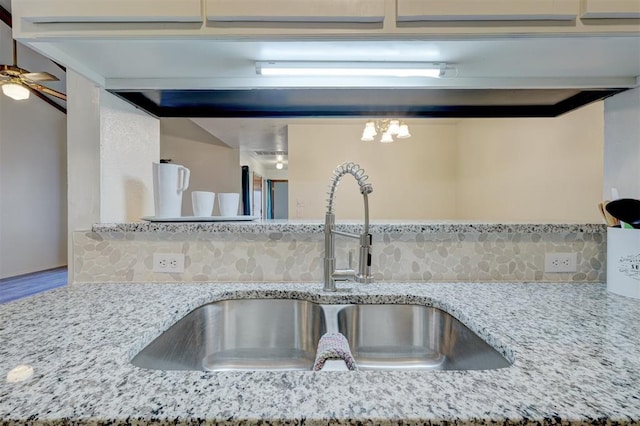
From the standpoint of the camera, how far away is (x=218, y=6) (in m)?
0.67

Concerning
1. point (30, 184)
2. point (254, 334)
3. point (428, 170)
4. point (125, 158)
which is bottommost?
point (254, 334)

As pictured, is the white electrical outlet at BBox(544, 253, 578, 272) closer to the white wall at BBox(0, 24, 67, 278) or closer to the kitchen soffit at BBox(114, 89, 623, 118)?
the kitchen soffit at BBox(114, 89, 623, 118)

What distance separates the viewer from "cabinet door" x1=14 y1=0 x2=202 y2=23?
67cm

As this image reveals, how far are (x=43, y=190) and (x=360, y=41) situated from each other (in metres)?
6.74

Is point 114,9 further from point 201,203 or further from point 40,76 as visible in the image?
point 40,76

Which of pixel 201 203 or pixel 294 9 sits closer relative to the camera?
pixel 294 9

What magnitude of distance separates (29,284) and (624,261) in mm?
6253

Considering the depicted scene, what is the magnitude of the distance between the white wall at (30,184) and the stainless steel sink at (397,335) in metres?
5.97

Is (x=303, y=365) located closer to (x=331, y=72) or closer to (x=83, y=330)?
(x=83, y=330)

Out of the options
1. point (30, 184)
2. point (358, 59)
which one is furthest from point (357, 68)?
point (30, 184)

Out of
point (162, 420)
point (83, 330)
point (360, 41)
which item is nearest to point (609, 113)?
point (360, 41)

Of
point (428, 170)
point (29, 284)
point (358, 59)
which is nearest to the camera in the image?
point (358, 59)

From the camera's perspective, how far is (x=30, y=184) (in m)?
5.02

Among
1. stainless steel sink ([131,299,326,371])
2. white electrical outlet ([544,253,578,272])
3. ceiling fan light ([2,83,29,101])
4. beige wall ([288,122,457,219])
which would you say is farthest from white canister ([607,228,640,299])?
ceiling fan light ([2,83,29,101])
